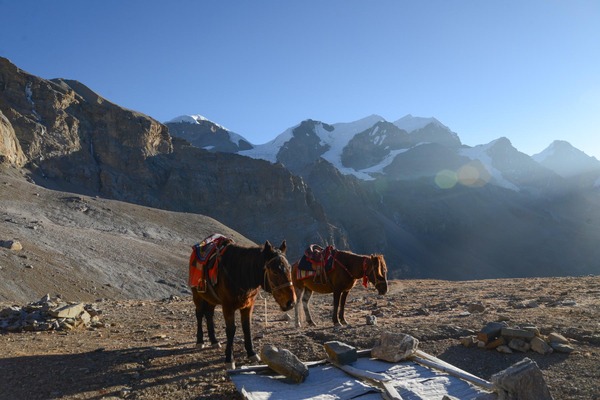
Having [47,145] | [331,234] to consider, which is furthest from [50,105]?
[331,234]

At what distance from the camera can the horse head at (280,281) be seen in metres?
6.94

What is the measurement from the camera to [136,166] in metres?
86.4

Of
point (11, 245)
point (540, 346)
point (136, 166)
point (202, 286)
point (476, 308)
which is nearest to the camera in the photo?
point (540, 346)

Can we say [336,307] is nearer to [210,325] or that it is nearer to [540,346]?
[210,325]

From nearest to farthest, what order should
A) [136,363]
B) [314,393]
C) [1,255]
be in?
[314,393]
[136,363]
[1,255]

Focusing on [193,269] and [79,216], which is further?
[79,216]

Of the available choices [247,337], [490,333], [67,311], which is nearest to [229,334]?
[247,337]

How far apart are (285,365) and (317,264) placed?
17.5 feet

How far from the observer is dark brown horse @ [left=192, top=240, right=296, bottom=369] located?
6.99 m

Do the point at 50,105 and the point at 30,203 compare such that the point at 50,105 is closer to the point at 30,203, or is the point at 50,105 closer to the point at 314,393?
the point at 30,203

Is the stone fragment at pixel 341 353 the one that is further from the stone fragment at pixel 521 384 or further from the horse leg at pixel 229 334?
the stone fragment at pixel 521 384

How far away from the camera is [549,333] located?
334 inches

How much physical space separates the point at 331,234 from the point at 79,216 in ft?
185

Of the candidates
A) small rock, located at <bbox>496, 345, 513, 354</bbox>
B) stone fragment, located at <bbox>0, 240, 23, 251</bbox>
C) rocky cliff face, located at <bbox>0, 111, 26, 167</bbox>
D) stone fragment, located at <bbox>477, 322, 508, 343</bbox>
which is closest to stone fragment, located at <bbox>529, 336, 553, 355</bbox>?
small rock, located at <bbox>496, 345, 513, 354</bbox>
